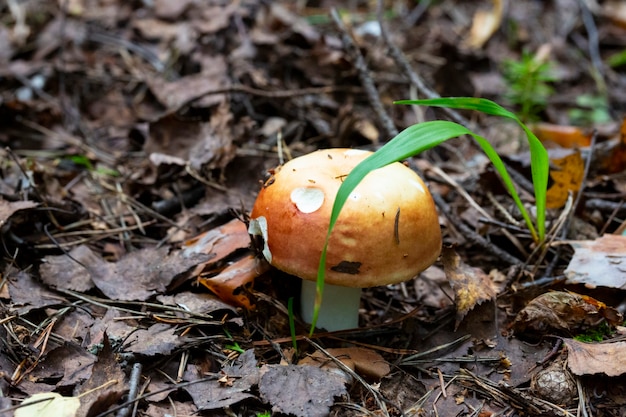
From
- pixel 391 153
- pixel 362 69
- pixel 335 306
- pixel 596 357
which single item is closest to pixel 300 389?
pixel 335 306

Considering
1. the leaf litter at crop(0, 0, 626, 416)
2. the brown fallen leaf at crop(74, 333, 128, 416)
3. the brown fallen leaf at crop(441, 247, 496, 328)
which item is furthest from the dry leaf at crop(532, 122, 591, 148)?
the brown fallen leaf at crop(74, 333, 128, 416)

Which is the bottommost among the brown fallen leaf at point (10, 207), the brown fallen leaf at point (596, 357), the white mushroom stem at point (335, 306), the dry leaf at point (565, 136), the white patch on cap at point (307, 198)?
the dry leaf at point (565, 136)

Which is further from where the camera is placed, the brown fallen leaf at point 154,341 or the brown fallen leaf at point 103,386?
the brown fallen leaf at point 154,341

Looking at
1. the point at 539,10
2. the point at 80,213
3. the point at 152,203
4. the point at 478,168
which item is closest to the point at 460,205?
the point at 478,168

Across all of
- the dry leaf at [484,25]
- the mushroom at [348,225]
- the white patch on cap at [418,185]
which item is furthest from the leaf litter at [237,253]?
the dry leaf at [484,25]

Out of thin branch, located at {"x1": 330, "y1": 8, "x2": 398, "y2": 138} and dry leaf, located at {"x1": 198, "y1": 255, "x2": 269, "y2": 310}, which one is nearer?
dry leaf, located at {"x1": 198, "y1": 255, "x2": 269, "y2": 310}

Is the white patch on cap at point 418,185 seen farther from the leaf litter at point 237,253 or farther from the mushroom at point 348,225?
the leaf litter at point 237,253

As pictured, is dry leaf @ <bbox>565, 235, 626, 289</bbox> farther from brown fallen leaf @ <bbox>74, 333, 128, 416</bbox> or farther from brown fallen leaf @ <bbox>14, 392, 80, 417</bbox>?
brown fallen leaf @ <bbox>14, 392, 80, 417</bbox>
